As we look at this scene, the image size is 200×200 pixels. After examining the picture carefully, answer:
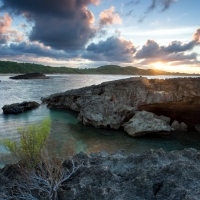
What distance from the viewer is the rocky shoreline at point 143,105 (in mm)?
23688

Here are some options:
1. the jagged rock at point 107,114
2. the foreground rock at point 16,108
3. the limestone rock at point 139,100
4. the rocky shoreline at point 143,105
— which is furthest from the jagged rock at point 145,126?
the foreground rock at point 16,108

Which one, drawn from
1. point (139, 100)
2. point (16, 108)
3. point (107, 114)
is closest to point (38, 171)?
point (107, 114)

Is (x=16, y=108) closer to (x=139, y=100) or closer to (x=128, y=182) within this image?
(x=139, y=100)

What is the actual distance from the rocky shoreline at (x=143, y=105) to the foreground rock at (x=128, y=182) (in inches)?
475

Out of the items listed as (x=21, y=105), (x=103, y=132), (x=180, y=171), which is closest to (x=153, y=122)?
(x=103, y=132)

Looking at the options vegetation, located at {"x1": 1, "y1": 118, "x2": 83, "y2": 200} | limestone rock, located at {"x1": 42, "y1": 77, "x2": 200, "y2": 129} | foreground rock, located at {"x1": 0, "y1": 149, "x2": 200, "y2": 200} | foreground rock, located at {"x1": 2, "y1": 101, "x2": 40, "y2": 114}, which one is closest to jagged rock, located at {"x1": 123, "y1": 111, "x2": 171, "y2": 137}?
limestone rock, located at {"x1": 42, "y1": 77, "x2": 200, "y2": 129}

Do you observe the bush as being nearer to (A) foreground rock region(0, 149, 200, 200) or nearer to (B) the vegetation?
(B) the vegetation

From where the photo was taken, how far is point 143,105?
2847cm

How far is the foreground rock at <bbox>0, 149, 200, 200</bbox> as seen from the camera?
8117 millimetres

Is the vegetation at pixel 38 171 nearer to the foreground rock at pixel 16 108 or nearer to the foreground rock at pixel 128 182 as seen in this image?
the foreground rock at pixel 128 182

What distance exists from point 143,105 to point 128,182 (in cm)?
2036

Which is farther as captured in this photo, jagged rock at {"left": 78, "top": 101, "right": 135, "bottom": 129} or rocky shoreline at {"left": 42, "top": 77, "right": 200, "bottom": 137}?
jagged rock at {"left": 78, "top": 101, "right": 135, "bottom": 129}

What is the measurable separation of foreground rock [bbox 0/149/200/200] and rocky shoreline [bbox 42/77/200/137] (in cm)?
1207

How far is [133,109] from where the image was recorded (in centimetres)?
2627
